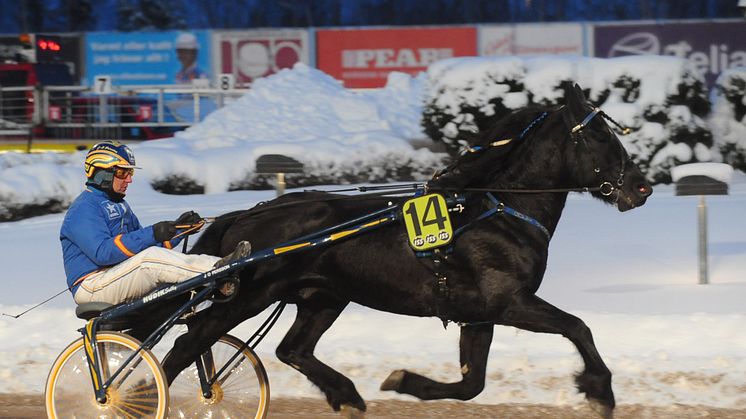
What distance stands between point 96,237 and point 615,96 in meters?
10.1

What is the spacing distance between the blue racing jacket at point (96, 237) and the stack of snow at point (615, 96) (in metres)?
9.16

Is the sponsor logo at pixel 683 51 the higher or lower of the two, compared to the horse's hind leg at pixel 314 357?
higher

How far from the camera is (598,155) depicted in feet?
20.7

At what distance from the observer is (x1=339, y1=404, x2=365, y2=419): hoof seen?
660cm

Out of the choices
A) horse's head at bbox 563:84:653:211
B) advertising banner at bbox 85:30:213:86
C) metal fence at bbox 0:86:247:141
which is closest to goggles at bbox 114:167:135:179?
horse's head at bbox 563:84:653:211

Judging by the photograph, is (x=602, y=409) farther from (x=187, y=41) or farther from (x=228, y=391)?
(x=187, y=41)

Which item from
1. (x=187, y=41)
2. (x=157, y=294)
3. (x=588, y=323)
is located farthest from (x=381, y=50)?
(x=157, y=294)

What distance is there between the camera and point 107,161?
6145 millimetres

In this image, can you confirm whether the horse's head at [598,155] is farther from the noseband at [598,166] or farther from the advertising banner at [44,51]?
the advertising banner at [44,51]

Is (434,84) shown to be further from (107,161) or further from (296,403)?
(107,161)

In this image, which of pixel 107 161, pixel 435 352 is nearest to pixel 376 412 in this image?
pixel 435 352

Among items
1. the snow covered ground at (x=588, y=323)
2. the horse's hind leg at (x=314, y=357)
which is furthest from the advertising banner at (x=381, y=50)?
the horse's hind leg at (x=314, y=357)

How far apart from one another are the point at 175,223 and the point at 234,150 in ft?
33.6

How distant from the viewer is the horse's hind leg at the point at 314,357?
21.7 feet
